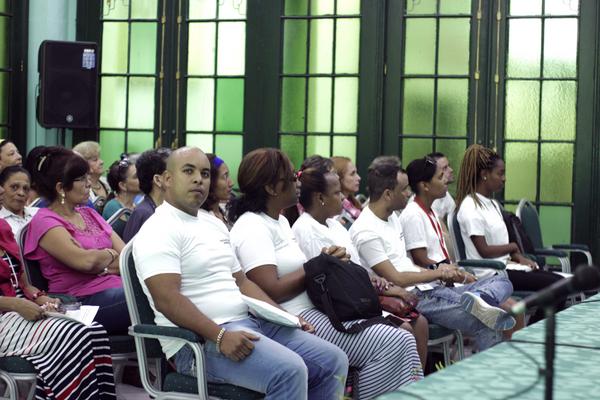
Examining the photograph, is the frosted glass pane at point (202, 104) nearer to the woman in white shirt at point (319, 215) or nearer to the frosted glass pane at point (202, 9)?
the frosted glass pane at point (202, 9)

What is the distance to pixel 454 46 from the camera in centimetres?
875

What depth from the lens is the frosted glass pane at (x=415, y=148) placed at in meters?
8.85

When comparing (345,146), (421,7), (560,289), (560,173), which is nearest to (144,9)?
(345,146)

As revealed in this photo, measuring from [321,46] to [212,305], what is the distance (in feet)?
18.4

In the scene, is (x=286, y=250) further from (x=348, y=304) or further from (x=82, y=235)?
(x=82, y=235)

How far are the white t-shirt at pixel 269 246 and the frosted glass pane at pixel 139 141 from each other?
17.2 ft

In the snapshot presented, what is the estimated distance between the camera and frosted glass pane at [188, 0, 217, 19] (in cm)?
918

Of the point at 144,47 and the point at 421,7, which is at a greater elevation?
the point at 421,7

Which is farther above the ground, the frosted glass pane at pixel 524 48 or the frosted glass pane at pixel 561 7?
the frosted glass pane at pixel 561 7

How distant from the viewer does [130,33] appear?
9.34 m

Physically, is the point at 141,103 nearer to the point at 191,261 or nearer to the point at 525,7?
the point at 525,7

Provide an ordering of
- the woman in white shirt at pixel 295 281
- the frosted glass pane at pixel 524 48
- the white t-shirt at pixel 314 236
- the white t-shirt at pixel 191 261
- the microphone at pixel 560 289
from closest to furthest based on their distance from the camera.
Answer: the microphone at pixel 560 289 → the white t-shirt at pixel 191 261 → the woman in white shirt at pixel 295 281 → the white t-shirt at pixel 314 236 → the frosted glass pane at pixel 524 48

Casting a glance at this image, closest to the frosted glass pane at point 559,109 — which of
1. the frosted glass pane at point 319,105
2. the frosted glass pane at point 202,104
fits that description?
the frosted glass pane at point 319,105

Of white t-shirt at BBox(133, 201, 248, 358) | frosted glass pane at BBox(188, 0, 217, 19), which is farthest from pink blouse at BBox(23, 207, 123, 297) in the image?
frosted glass pane at BBox(188, 0, 217, 19)
